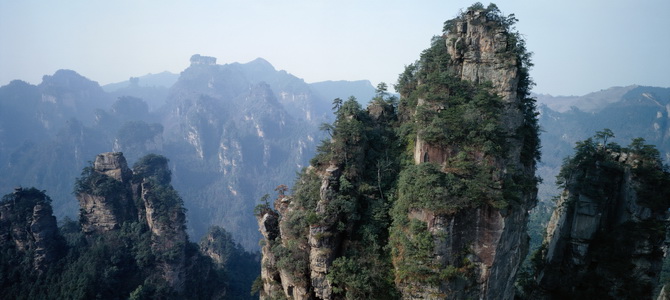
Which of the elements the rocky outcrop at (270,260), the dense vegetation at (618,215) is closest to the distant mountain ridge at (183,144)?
the rocky outcrop at (270,260)

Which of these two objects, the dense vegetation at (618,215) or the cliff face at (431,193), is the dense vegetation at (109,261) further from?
the dense vegetation at (618,215)

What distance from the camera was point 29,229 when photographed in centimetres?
3903

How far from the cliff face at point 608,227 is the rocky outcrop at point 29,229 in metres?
49.4

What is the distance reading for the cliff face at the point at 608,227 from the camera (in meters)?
23.0

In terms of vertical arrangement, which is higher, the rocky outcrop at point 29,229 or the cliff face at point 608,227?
the cliff face at point 608,227

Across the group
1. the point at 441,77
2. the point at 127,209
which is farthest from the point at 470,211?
the point at 127,209

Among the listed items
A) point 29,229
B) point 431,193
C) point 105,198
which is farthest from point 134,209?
point 431,193

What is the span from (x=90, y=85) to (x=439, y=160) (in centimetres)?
23391

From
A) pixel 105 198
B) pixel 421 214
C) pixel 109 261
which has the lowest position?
pixel 109 261

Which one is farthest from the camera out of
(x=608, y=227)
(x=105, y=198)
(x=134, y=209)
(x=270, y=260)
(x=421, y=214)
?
(x=134, y=209)

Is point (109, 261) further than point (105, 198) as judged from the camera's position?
No

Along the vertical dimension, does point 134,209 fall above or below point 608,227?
below

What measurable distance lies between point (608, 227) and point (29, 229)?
56.2 metres

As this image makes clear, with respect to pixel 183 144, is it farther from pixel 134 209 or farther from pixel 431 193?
pixel 431 193
